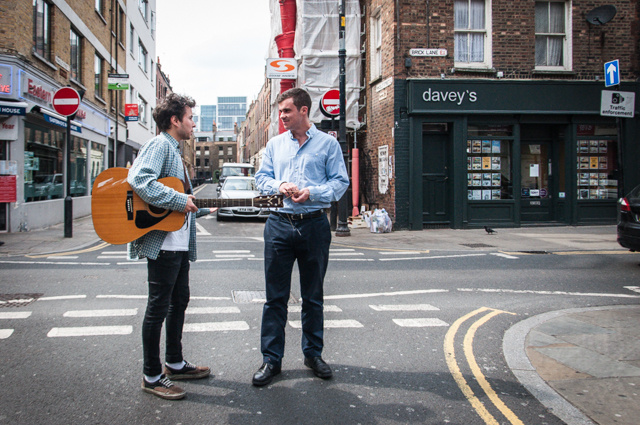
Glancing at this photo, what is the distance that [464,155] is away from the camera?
15461 millimetres

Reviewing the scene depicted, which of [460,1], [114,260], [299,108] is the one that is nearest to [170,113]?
[299,108]

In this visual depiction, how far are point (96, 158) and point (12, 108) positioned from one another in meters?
9.94

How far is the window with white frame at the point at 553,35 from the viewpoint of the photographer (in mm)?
16016

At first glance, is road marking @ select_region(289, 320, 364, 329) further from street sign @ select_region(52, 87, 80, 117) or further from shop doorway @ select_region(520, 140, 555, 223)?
shop doorway @ select_region(520, 140, 555, 223)

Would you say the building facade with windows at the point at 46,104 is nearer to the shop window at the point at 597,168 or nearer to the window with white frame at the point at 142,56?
the window with white frame at the point at 142,56

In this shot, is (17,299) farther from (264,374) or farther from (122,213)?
(264,374)

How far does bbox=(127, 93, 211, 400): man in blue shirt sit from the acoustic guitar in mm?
69

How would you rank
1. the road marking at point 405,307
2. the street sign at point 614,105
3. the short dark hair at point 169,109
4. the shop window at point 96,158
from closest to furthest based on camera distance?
1. the short dark hair at point 169,109
2. the road marking at point 405,307
3. the street sign at point 614,105
4. the shop window at point 96,158

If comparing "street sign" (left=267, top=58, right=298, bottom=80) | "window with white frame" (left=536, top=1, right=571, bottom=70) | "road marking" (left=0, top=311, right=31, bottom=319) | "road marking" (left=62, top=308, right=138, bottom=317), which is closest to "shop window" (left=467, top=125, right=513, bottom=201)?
"window with white frame" (left=536, top=1, right=571, bottom=70)

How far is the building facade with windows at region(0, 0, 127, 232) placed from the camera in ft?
42.6

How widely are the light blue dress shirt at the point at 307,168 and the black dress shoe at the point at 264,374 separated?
1104 mm

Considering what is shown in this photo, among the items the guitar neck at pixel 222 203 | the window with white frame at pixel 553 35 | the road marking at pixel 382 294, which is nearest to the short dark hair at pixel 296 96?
the guitar neck at pixel 222 203

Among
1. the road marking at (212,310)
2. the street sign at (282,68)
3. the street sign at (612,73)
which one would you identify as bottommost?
the road marking at (212,310)

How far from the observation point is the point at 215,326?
515 centimetres
